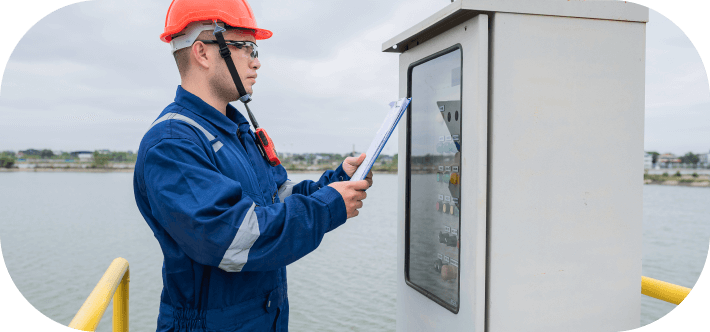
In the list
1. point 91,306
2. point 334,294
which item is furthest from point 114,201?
point 91,306

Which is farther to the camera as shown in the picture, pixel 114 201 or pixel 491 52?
pixel 114 201

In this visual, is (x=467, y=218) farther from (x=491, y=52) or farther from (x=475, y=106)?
(x=491, y=52)

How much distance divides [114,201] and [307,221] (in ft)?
101

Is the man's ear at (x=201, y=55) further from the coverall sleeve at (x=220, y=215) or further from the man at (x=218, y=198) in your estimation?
the coverall sleeve at (x=220, y=215)

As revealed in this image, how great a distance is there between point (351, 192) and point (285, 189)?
707 millimetres

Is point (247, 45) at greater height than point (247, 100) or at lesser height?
greater

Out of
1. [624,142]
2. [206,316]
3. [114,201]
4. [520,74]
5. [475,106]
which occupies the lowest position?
[114,201]

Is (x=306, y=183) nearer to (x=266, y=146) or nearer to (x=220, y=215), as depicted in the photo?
(x=266, y=146)

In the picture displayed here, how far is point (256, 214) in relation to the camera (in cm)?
117

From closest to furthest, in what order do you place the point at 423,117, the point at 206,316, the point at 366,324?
the point at 206,316, the point at 423,117, the point at 366,324

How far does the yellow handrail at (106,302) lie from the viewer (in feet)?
4.10

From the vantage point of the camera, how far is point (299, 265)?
35.4ft

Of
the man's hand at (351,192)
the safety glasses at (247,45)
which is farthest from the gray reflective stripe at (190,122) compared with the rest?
the man's hand at (351,192)

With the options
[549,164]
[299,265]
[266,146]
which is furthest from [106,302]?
[299,265]
